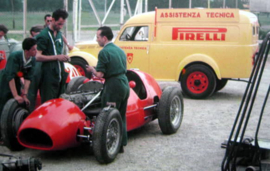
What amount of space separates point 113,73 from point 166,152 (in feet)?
4.55

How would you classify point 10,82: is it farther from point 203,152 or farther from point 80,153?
point 203,152

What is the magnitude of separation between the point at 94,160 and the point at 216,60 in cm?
581

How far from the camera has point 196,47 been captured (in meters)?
11.1

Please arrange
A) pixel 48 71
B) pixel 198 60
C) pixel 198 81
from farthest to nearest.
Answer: pixel 198 81, pixel 198 60, pixel 48 71

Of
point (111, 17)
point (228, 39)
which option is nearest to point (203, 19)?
point (228, 39)

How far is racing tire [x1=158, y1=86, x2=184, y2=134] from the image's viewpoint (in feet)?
23.6

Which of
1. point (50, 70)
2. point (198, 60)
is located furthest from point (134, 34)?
point (50, 70)

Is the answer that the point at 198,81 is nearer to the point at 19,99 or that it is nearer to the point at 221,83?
the point at 221,83

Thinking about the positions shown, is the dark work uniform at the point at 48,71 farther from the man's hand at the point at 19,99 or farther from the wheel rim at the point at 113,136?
the wheel rim at the point at 113,136

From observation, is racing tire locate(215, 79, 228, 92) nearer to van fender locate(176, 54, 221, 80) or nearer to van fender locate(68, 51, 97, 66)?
van fender locate(176, 54, 221, 80)

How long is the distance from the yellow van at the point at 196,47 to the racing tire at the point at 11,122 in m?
5.59

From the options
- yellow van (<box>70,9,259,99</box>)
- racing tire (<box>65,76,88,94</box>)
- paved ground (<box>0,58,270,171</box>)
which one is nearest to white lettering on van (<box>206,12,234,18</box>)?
yellow van (<box>70,9,259,99</box>)

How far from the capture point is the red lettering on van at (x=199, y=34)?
11.0 metres

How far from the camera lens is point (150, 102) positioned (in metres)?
7.38
